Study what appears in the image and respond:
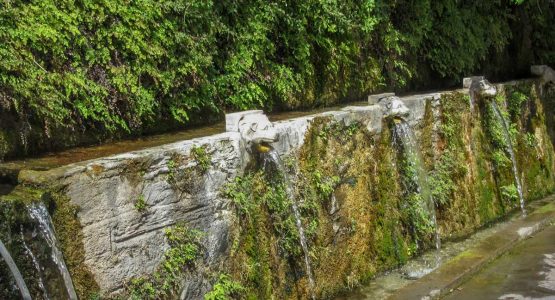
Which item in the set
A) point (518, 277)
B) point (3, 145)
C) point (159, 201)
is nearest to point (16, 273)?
point (159, 201)

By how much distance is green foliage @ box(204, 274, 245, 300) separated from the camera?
17.1 ft

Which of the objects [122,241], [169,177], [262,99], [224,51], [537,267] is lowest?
[537,267]

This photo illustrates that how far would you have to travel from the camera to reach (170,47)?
646cm

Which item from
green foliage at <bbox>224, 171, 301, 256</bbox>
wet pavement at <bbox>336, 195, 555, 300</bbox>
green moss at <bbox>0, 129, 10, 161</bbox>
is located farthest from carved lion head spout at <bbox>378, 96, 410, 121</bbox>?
green moss at <bbox>0, 129, 10, 161</bbox>

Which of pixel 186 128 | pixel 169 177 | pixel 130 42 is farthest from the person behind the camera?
pixel 186 128

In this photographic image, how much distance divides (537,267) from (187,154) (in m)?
4.06

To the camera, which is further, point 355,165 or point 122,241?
point 355,165

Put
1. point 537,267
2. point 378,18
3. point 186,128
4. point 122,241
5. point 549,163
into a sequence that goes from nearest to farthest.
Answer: point 122,241 < point 186,128 < point 537,267 < point 378,18 < point 549,163

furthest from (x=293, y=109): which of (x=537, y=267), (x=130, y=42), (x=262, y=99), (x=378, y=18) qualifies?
(x=537, y=267)

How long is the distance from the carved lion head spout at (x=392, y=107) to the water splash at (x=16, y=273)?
4.54 m

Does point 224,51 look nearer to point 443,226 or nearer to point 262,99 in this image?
point 262,99

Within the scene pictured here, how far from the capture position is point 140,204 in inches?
187

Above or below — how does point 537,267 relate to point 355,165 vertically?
below

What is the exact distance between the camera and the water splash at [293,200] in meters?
5.86
